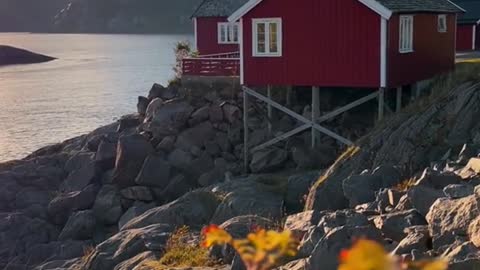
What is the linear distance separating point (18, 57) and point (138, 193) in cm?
8916

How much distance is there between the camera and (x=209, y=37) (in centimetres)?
3762

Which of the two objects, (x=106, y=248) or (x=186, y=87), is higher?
(x=186, y=87)

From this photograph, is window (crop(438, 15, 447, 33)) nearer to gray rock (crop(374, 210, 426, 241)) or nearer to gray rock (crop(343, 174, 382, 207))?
gray rock (crop(343, 174, 382, 207))

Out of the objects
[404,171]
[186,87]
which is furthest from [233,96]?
[404,171]

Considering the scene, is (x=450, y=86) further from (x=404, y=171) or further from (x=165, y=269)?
(x=165, y=269)

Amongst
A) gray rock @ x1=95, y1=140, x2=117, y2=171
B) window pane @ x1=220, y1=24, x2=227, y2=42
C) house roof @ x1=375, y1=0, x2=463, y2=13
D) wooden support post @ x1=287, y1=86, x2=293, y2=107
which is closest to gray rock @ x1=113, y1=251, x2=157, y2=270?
house roof @ x1=375, y1=0, x2=463, y2=13

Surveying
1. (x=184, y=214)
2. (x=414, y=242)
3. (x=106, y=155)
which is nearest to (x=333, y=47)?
(x=184, y=214)

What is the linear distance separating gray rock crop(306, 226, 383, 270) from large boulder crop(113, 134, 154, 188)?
16.9 meters

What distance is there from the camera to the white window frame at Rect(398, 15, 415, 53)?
2412 centimetres

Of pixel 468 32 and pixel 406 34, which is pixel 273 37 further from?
pixel 468 32

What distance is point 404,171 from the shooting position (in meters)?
15.8

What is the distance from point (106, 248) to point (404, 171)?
618cm

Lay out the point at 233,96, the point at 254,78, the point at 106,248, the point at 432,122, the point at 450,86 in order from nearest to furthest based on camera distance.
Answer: the point at 106,248 < the point at 432,122 < the point at 450,86 < the point at 254,78 < the point at 233,96

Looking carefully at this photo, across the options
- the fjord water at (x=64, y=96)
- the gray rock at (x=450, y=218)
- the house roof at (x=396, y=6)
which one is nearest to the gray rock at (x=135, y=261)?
the gray rock at (x=450, y=218)
